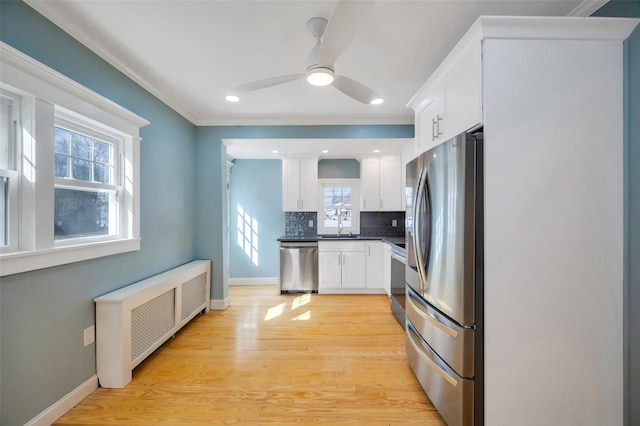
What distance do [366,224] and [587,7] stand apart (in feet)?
11.7

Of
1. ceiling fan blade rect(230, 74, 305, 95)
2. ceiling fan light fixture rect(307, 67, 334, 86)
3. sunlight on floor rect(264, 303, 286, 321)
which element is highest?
ceiling fan blade rect(230, 74, 305, 95)

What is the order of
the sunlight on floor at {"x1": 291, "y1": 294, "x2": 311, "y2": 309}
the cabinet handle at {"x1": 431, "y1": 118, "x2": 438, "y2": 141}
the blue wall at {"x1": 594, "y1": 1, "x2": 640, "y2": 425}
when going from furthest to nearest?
the sunlight on floor at {"x1": 291, "y1": 294, "x2": 311, "y2": 309} < the cabinet handle at {"x1": 431, "y1": 118, "x2": 438, "y2": 141} < the blue wall at {"x1": 594, "y1": 1, "x2": 640, "y2": 425}

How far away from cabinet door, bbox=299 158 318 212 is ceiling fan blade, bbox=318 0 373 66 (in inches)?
115

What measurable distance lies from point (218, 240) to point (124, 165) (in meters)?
1.51

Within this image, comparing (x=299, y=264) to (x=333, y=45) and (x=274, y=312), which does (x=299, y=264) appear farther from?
(x=333, y=45)

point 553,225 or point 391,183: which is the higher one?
point 391,183

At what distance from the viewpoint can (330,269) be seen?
13.6ft

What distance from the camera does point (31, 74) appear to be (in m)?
1.47

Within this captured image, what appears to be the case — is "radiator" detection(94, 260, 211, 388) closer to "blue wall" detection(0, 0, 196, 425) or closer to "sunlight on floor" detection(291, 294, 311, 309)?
"blue wall" detection(0, 0, 196, 425)

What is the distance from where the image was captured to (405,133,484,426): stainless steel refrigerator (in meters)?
1.37

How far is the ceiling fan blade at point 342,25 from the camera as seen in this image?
45.6 inches

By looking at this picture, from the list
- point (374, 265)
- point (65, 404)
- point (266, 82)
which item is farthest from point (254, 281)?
point (266, 82)

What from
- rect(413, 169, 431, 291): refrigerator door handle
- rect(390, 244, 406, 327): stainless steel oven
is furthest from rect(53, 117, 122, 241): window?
rect(390, 244, 406, 327): stainless steel oven

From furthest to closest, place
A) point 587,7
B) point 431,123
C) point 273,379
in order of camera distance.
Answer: point 273,379 < point 431,123 < point 587,7
